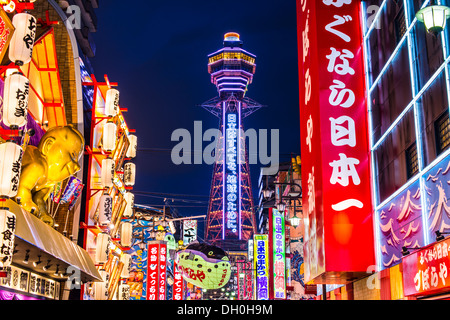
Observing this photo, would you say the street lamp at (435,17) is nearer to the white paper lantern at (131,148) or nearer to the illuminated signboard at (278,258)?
the white paper lantern at (131,148)

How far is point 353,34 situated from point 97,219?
13.2 meters

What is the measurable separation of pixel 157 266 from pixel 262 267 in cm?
698

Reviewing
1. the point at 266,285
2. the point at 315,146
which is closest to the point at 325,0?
the point at 315,146

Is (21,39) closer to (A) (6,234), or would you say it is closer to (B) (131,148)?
(A) (6,234)

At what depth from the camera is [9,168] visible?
11.6m

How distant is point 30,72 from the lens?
18062 millimetres

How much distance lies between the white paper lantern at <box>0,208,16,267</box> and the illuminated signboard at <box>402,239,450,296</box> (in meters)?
8.24

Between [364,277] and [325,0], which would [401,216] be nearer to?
[364,277]

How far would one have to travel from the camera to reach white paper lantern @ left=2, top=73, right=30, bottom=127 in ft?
39.8

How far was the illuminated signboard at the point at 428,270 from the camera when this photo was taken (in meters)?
8.41

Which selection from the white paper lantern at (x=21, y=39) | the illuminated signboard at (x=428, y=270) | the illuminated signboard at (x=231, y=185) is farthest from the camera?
the illuminated signboard at (x=231, y=185)

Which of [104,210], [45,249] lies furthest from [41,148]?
[104,210]

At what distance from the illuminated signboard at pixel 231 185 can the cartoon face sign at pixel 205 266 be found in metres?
70.0

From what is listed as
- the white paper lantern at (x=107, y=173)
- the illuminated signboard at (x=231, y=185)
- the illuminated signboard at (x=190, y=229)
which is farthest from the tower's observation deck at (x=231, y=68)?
the white paper lantern at (x=107, y=173)
